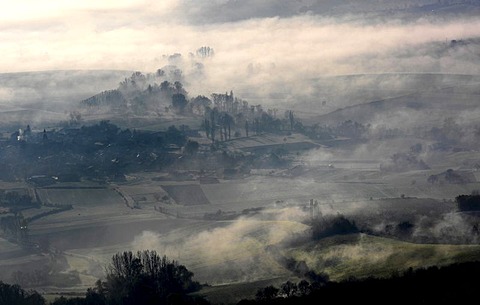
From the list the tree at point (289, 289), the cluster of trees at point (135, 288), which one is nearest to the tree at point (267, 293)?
the tree at point (289, 289)

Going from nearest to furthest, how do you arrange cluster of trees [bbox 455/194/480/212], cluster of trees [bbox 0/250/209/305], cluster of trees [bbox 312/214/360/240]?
1. cluster of trees [bbox 0/250/209/305]
2. cluster of trees [bbox 312/214/360/240]
3. cluster of trees [bbox 455/194/480/212]

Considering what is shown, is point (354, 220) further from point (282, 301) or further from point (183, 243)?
point (282, 301)

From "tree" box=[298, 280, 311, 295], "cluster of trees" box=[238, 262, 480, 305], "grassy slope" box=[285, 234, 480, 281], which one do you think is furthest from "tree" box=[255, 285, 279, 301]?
"grassy slope" box=[285, 234, 480, 281]

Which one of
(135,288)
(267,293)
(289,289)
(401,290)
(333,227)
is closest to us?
(401,290)

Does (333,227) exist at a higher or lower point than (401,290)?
higher

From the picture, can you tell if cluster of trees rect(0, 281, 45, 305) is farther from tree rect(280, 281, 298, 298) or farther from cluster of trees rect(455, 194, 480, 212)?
cluster of trees rect(455, 194, 480, 212)

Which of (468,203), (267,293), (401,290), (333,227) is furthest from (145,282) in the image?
(468,203)

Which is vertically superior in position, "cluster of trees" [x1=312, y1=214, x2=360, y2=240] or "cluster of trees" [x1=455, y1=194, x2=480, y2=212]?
"cluster of trees" [x1=455, y1=194, x2=480, y2=212]

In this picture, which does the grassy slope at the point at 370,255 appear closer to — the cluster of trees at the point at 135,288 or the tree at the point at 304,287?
the tree at the point at 304,287

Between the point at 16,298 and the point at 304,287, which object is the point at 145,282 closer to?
the point at 16,298
